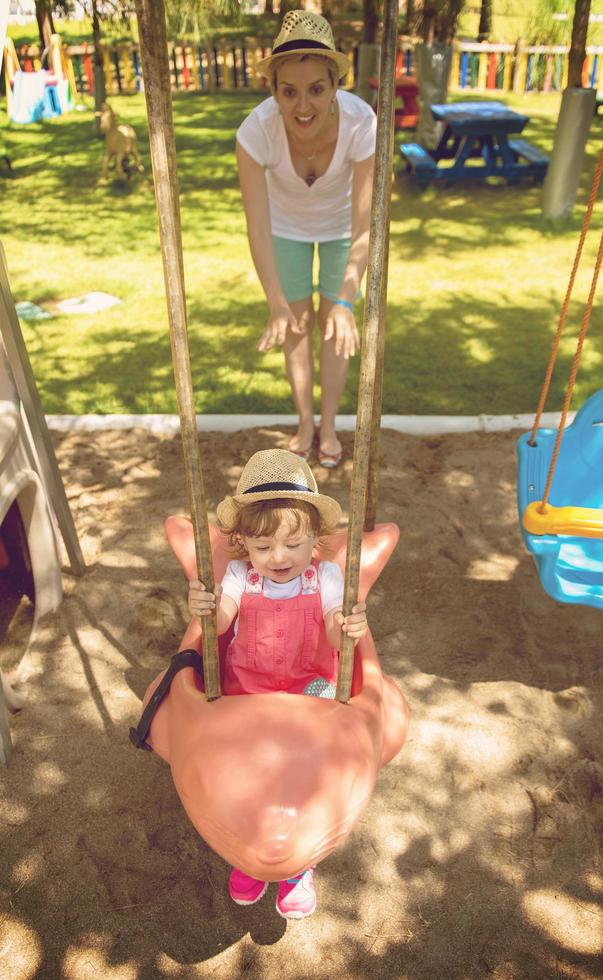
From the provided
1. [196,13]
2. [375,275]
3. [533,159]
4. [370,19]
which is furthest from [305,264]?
[196,13]

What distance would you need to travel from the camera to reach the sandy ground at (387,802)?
206 cm

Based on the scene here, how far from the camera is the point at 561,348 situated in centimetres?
495

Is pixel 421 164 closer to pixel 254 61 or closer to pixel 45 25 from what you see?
pixel 254 61

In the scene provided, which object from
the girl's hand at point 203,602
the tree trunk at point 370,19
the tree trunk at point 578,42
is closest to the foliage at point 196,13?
the tree trunk at point 370,19

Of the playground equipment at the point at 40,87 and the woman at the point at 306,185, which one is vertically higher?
the woman at the point at 306,185

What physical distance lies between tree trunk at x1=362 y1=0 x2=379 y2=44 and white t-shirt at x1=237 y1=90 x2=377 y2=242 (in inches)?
250

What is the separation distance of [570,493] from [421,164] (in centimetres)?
568

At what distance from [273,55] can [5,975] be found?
275 cm

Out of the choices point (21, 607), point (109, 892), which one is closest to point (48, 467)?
point (21, 607)

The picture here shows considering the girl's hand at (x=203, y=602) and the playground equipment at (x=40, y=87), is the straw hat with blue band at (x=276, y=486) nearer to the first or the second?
the girl's hand at (x=203, y=602)

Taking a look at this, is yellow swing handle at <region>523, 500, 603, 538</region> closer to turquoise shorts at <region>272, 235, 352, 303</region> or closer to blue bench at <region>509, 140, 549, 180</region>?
turquoise shorts at <region>272, 235, 352, 303</region>

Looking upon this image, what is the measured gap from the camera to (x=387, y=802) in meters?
2.42

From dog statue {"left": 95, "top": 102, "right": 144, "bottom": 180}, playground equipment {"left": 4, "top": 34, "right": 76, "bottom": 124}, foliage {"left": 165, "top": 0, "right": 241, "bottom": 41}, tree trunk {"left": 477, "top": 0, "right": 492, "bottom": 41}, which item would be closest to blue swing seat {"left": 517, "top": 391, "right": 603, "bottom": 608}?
foliage {"left": 165, "top": 0, "right": 241, "bottom": 41}

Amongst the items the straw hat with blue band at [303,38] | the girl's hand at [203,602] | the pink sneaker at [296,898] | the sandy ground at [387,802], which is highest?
the straw hat with blue band at [303,38]
